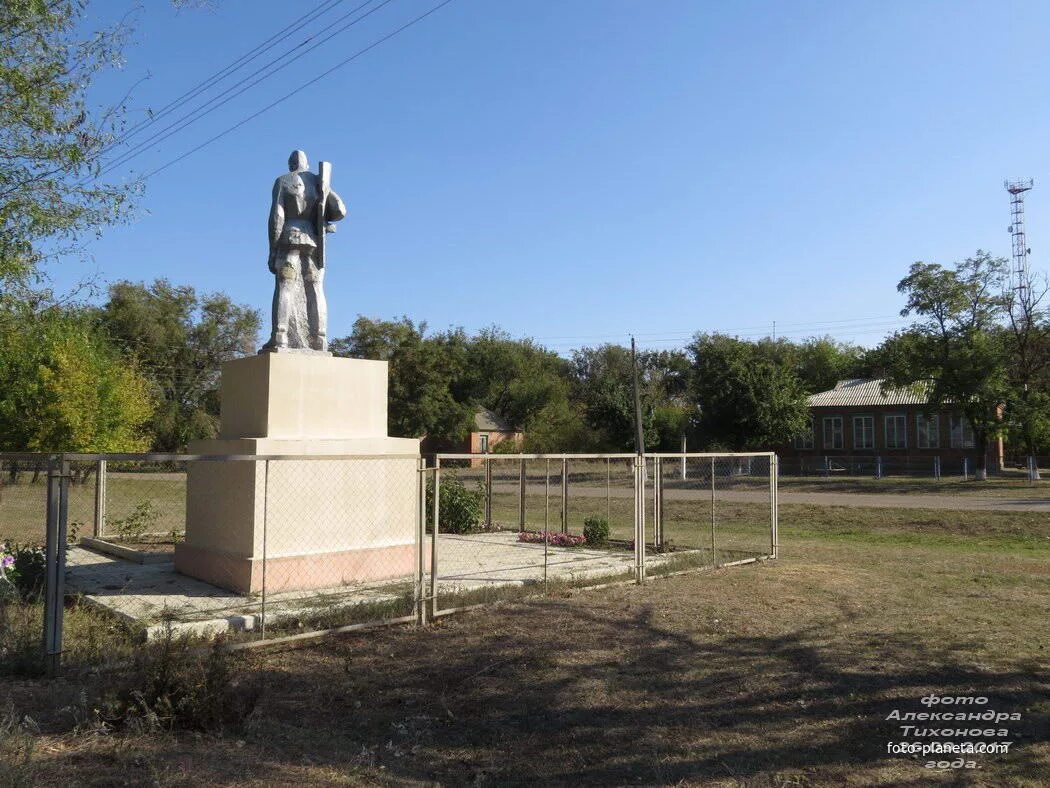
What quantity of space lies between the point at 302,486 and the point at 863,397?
4716 centimetres

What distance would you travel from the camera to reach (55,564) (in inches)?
230

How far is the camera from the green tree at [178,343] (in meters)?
48.7

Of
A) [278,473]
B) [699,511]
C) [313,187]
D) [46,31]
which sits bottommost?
[699,511]

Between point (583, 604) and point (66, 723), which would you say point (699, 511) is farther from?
point (66, 723)

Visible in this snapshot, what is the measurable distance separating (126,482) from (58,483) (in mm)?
22833

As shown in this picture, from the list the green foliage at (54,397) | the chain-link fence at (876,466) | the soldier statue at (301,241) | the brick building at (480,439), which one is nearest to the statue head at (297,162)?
the soldier statue at (301,241)

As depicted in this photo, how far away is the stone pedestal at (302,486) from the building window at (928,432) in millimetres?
43664

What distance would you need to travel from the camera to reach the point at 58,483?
589cm

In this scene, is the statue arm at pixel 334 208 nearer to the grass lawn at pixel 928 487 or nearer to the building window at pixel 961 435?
the grass lawn at pixel 928 487

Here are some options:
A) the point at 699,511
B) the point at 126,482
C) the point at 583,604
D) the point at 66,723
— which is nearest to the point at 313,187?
the point at 583,604

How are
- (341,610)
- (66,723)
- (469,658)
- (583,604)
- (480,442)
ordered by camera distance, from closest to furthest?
1. (66,723)
2. (469,658)
3. (341,610)
4. (583,604)
5. (480,442)

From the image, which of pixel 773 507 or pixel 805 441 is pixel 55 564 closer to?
pixel 773 507

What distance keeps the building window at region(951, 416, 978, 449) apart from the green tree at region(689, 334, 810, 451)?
8.32 m

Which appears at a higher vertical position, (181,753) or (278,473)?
(278,473)
